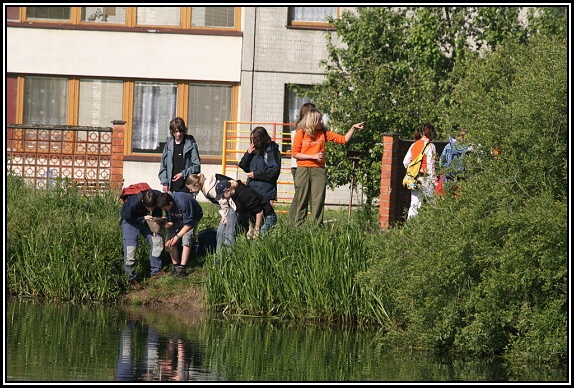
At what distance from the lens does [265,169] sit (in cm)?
1516

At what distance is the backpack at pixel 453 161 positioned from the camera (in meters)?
12.4

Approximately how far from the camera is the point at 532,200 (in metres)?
11.5

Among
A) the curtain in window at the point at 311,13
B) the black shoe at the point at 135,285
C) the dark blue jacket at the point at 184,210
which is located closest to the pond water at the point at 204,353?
the black shoe at the point at 135,285

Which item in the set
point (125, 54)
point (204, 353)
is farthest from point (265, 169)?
point (125, 54)

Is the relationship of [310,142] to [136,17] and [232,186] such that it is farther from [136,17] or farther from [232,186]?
[136,17]

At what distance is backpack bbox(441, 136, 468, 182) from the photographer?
12.4m

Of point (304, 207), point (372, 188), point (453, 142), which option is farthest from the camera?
point (372, 188)

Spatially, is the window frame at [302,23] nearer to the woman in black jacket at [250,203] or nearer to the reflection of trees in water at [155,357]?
the woman in black jacket at [250,203]

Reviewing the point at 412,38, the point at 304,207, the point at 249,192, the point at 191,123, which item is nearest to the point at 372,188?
the point at 412,38

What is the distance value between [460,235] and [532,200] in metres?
0.80

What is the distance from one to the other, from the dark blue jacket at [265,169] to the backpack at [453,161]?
2.53 meters

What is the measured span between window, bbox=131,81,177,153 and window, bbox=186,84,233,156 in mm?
452

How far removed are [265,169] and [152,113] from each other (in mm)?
12402

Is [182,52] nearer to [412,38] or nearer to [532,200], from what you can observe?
[412,38]
